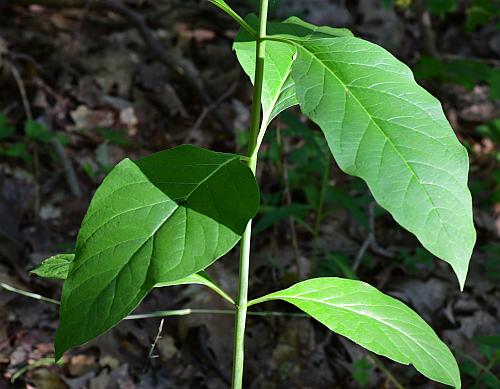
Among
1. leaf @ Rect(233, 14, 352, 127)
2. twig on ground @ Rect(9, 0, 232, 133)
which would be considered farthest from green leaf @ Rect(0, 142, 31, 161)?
leaf @ Rect(233, 14, 352, 127)

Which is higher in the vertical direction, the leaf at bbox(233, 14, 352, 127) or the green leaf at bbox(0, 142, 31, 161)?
the leaf at bbox(233, 14, 352, 127)

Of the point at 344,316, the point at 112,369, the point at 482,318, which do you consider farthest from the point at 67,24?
the point at 344,316

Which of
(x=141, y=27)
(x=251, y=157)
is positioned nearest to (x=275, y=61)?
(x=251, y=157)

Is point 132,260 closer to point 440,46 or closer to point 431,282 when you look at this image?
point 431,282

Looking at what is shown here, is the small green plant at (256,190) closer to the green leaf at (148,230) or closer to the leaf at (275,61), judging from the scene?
the green leaf at (148,230)

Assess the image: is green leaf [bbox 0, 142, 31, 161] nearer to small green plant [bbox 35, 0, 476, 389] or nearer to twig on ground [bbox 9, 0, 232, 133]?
twig on ground [bbox 9, 0, 232, 133]

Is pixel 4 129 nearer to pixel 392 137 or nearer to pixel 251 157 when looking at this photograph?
pixel 251 157
